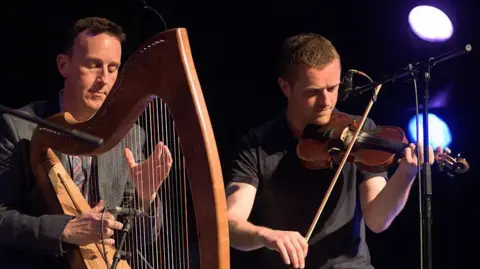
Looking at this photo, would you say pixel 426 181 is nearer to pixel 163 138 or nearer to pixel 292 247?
pixel 292 247

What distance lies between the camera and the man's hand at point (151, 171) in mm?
1893

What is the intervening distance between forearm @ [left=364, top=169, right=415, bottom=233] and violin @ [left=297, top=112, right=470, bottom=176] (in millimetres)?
97

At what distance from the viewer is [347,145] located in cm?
250

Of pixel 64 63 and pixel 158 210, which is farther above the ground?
pixel 64 63

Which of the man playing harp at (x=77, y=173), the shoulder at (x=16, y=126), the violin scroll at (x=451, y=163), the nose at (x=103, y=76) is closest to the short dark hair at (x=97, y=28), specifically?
the man playing harp at (x=77, y=173)

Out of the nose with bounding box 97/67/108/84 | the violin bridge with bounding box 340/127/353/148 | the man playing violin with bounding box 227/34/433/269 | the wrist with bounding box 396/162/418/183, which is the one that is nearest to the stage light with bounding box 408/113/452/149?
the man playing violin with bounding box 227/34/433/269

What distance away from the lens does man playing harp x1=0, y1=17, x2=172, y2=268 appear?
6.41ft

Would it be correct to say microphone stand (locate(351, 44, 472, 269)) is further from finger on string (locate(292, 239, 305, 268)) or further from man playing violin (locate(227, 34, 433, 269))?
finger on string (locate(292, 239, 305, 268))

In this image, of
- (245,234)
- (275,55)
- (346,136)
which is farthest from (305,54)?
(275,55)

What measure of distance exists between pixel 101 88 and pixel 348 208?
92 cm

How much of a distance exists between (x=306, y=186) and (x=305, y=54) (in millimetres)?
460

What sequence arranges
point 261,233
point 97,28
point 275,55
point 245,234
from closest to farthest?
point 261,233
point 245,234
point 97,28
point 275,55

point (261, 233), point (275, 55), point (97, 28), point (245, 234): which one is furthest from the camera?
point (275, 55)

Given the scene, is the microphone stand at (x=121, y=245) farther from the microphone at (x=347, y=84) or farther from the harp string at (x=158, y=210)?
the microphone at (x=347, y=84)
